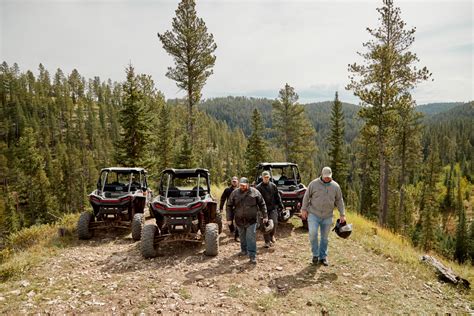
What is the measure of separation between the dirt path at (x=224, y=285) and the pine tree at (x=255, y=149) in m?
21.4

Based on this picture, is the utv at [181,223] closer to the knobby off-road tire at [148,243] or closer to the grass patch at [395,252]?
the knobby off-road tire at [148,243]

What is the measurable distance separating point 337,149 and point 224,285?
28.6 metres

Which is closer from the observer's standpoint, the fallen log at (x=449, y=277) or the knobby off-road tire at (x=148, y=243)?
the fallen log at (x=449, y=277)

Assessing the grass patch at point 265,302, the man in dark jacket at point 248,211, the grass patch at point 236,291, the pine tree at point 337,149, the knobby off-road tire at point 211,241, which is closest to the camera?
the grass patch at point 265,302

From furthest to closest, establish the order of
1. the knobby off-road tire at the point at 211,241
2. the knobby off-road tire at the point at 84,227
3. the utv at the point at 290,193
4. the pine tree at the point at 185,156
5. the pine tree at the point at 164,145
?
1. the pine tree at the point at 164,145
2. the pine tree at the point at 185,156
3. the utv at the point at 290,193
4. the knobby off-road tire at the point at 84,227
5. the knobby off-road tire at the point at 211,241

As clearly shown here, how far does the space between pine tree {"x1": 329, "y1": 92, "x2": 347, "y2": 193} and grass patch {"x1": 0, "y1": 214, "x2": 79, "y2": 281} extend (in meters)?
25.7

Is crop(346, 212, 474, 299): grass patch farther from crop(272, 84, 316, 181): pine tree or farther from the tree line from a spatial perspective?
crop(272, 84, 316, 181): pine tree

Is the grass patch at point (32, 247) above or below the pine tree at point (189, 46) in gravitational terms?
Result: below

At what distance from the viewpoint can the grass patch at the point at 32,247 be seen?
7206 millimetres

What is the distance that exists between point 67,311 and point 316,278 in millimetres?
5014

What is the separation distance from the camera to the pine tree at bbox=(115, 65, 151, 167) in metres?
20.5

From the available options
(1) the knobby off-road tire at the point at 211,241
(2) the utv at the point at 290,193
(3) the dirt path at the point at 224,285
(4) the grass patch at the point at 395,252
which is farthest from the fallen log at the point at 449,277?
(1) the knobby off-road tire at the point at 211,241

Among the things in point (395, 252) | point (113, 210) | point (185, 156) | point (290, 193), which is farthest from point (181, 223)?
point (185, 156)

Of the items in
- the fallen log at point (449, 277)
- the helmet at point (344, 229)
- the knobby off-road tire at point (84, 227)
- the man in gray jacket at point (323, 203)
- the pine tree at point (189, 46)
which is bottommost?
the fallen log at point (449, 277)
